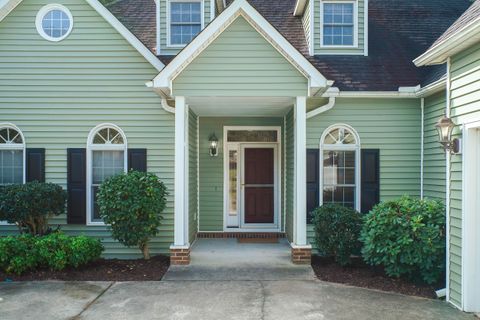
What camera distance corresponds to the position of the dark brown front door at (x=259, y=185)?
34.3ft

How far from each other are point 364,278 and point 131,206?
13.4 ft

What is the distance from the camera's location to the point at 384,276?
7000 mm

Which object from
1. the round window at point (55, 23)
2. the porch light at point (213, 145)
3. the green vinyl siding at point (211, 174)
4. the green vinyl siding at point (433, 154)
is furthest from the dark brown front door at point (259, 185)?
the round window at point (55, 23)

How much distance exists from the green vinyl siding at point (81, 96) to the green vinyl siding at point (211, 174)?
5.48ft

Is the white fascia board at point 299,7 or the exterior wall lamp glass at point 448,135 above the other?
the white fascia board at point 299,7

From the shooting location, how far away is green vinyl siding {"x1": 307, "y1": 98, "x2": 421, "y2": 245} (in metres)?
8.70

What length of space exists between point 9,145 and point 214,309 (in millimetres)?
5639

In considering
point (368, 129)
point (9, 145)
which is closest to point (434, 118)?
point (368, 129)

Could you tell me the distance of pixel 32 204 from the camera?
750 centimetres

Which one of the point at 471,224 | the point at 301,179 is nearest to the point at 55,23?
the point at 301,179

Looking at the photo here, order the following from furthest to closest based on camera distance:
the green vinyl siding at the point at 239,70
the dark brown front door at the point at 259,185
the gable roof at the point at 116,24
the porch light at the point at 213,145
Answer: the dark brown front door at the point at 259,185, the porch light at the point at 213,145, the gable roof at the point at 116,24, the green vinyl siding at the point at 239,70

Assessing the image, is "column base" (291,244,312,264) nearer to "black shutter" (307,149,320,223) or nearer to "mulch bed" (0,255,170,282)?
"black shutter" (307,149,320,223)

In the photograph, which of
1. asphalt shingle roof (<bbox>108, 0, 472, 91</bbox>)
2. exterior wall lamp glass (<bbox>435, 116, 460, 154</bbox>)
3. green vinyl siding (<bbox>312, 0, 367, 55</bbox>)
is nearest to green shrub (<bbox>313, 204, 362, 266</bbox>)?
exterior wall lamp glass (<bbox>435, 116, 460, 154</bbox>)

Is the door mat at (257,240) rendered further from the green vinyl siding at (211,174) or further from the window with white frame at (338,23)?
the window with white frame at (338,23)
